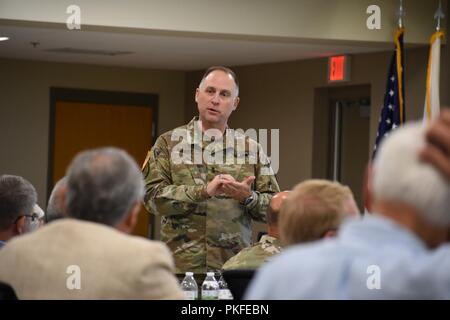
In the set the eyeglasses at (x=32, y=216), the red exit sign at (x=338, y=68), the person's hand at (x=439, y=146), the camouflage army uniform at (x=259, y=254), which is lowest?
the camouflage army uniform at (x=259, y=254)

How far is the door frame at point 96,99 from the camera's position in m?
10.2

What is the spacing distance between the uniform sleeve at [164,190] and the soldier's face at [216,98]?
22 centimetres

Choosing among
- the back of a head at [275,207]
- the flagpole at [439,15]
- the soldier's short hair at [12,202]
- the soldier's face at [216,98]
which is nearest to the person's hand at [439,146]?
the back of a head at [275,207]

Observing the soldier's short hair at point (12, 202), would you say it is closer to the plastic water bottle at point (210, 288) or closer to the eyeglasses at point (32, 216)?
the eyeglasses at point (32, 216)

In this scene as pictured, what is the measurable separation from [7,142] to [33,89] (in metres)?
0.59

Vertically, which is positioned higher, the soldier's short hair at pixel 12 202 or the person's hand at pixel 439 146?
the person's hand at pixel 439 146

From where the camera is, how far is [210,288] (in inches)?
155

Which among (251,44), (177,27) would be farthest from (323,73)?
(177,27)

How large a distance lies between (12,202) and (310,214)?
1220 mm

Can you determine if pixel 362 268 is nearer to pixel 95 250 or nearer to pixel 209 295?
pixel 95 250

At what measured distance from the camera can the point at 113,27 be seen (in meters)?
6.01

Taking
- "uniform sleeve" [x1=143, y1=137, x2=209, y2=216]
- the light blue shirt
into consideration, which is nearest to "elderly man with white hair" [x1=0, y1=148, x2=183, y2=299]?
the light blue shirt

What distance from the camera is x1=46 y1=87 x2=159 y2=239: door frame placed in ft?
33.4

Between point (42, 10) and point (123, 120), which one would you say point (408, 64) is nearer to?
point (42, 10)
